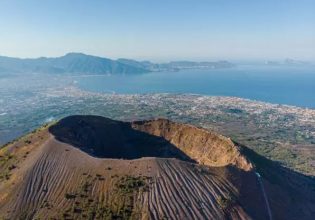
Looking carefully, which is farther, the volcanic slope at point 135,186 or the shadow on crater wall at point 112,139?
the shadow on crater wall at point 112,139

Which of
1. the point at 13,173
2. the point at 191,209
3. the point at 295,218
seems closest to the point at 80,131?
the point at 13,173

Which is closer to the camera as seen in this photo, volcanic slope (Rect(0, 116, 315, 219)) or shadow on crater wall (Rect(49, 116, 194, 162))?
volcanic slope (Rect(0, 116, 315, 219))

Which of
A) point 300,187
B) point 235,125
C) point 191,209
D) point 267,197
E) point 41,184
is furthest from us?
point 235,125

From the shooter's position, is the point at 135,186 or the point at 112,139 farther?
the point at 112,139

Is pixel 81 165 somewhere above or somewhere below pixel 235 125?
above

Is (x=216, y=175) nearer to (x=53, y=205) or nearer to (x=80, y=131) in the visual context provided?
(x=53, y=205)
